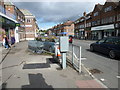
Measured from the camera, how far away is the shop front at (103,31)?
98.9ft

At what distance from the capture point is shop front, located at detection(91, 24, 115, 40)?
30.2 metres

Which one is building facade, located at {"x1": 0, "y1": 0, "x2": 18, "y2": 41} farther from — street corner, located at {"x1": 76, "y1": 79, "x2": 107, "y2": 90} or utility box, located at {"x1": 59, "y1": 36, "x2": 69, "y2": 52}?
street corner, located at {"x1": 76, "y1": 79, "x2": 107, "y2": 90}

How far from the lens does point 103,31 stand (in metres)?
→ 34.5

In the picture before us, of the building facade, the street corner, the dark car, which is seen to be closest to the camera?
the street corner

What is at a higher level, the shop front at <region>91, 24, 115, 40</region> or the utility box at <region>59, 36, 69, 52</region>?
the shop front at <region>91, 24, 115, 40</region>

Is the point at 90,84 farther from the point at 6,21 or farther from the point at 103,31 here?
the point at 103,31

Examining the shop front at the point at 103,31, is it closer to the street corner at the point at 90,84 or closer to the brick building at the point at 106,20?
the brick building at the point at 106,20

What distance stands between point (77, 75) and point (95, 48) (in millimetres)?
6328

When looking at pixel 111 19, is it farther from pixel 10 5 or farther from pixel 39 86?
pixel 39 86

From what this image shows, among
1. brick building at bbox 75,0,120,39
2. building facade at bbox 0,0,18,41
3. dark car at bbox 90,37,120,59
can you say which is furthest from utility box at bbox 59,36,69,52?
brick building at bbox 75,0,120,39

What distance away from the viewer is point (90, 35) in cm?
4281

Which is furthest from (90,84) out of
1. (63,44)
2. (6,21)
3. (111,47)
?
(6,21)

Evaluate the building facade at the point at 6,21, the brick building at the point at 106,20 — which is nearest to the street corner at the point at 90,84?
the building facade at the point at 6,21

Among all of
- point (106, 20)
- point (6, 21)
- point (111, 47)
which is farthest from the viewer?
point (106, 20)
